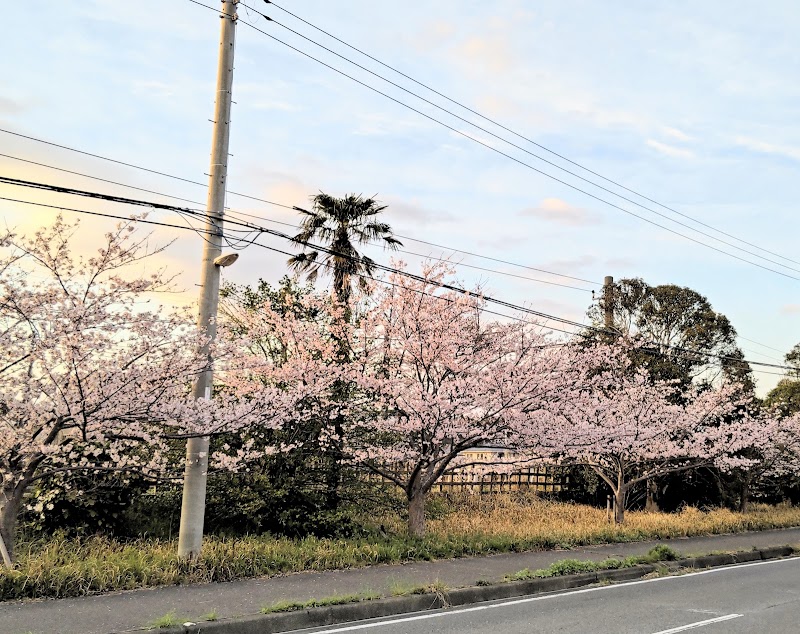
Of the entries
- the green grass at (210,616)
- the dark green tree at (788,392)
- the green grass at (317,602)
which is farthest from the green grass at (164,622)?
the dark green tree at (788,392)

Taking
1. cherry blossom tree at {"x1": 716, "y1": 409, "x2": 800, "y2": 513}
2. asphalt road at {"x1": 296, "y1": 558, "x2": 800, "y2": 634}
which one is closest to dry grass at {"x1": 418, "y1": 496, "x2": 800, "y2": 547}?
cherry blossom tree at {"x1": 716, "y1": 409, "x2": 800, "y2": 513}

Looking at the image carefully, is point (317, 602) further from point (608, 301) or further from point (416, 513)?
point (608, 301)

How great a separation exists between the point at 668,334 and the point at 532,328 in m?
10.8

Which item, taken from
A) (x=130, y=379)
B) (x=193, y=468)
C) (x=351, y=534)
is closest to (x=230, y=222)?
(x=130, y=379)

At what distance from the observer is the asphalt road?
7402mm

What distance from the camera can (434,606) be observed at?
27.9 ft

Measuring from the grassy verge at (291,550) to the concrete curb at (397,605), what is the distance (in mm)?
1912

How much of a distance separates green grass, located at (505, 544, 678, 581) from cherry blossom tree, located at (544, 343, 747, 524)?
2165 mm

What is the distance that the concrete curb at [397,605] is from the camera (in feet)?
22.6

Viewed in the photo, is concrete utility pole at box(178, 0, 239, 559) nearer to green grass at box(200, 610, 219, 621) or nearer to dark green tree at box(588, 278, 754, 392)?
green grass at box(200, 610, 219, 621)

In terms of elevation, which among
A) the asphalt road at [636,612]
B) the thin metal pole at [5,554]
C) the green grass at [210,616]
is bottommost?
the asphalt road at [636,612]

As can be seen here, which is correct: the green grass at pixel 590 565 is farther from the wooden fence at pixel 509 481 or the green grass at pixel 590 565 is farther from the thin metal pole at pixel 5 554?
the thin metal pole at pixel 5 554

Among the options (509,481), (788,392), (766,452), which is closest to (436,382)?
(509,481)

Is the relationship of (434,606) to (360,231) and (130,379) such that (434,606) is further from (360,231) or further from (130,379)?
(360,231)
